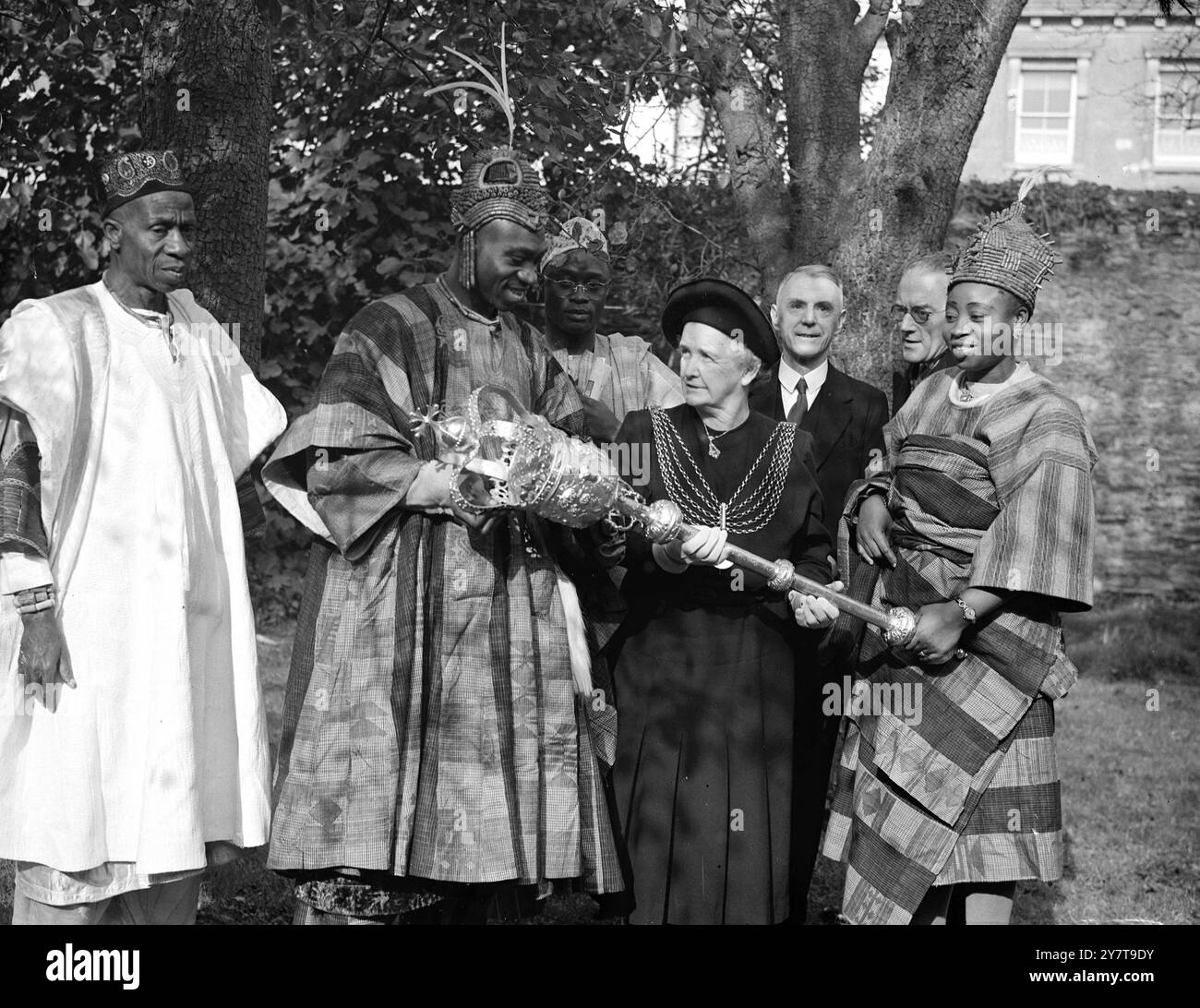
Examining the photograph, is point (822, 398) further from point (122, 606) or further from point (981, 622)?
point (122, 606)

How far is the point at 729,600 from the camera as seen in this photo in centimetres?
464

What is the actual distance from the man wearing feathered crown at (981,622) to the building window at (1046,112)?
18.6 meters

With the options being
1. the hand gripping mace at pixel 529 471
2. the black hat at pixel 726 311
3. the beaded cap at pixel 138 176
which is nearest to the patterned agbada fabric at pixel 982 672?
the black hat at pixel 726 311

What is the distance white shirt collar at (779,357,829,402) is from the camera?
17.9 feet

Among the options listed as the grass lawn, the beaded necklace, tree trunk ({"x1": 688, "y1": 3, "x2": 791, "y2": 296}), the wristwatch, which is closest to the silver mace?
the wristwatch

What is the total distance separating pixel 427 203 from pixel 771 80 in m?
2.32

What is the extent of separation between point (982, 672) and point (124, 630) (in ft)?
7.96

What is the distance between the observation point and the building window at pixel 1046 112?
21766 millimetres

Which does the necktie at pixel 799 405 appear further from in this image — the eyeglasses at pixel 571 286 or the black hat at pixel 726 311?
the eyeglasses at pixel 571 286

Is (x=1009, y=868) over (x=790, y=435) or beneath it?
beneath

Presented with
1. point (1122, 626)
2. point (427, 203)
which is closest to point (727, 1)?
point (427, 203)

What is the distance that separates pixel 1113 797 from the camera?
26.7ft

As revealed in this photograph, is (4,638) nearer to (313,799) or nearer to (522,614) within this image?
(313,799)

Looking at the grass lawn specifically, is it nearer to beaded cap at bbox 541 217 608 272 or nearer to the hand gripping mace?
the hand gripping mace
